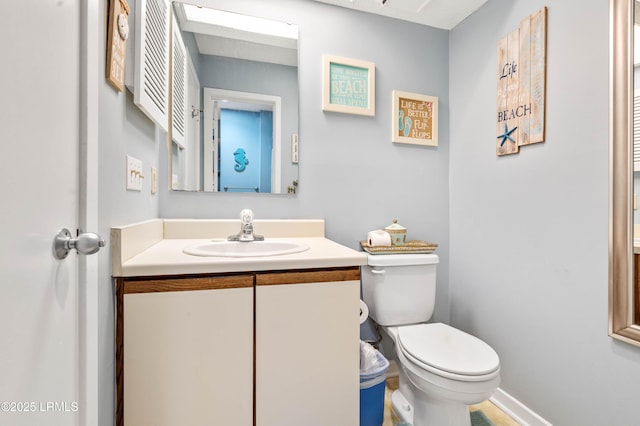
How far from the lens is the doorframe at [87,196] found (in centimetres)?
65

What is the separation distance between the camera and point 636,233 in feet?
3.53

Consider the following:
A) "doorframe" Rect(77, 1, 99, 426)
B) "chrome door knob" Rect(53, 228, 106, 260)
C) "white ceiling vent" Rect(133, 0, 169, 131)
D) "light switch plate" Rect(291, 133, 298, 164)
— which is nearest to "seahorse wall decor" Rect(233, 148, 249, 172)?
"light switch plate" Rect(291, 133, 298, 164)

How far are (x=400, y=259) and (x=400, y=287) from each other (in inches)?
5.8

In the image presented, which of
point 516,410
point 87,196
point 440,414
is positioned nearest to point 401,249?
point 440,414

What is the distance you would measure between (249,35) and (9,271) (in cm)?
157

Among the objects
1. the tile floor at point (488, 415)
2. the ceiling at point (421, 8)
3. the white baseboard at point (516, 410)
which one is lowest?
the tile floor at point (488, 415)

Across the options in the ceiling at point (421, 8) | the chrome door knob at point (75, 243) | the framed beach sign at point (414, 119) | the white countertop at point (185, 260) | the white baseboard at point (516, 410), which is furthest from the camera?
the framed beach sign at point (414, 119)

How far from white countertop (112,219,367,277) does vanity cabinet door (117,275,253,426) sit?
4 cm

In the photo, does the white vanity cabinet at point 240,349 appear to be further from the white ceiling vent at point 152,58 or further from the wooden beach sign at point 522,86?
the wooden beach sign at point 522,86

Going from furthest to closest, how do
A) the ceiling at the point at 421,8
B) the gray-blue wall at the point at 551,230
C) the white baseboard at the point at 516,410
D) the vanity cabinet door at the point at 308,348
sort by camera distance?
the ceiling at the point at 421,8
the white baseboard at the point at 516,410
the gray-blue wall at the point at 551,230
the vanity cabinet door at the point at 308,348

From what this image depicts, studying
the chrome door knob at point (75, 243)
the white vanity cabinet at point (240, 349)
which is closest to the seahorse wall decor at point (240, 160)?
the white vanity cabinet at point (240, 349)

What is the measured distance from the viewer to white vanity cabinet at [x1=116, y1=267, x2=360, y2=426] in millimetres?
943

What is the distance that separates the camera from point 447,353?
1.25 m

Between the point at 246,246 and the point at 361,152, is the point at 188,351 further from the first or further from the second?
the point at 361,152
